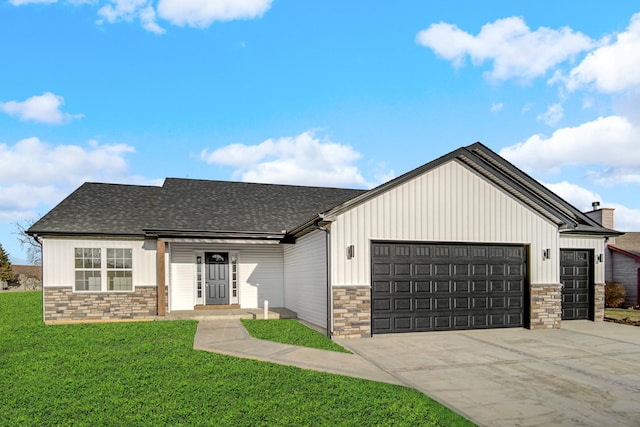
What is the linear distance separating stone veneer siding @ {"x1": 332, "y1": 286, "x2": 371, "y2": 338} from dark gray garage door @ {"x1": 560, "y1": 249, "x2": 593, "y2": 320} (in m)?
8.35

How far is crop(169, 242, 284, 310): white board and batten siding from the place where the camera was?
16.1 m

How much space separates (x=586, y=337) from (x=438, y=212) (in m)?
5.32

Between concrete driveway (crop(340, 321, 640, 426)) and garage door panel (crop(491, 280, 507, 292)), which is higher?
garage door panel (crop(491, 280, 507, 292))

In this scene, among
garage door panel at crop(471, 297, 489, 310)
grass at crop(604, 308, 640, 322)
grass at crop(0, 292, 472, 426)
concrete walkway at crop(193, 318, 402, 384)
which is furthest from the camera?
grass at crop(604, 308, 640, 322)

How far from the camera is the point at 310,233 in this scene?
13062 mm

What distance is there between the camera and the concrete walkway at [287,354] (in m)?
7.51

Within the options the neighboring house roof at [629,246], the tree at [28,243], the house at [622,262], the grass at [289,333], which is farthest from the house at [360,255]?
the tree at [28,243]

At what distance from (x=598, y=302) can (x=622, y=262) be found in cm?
901

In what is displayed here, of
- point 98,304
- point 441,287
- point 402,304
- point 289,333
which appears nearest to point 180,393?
point 289,333

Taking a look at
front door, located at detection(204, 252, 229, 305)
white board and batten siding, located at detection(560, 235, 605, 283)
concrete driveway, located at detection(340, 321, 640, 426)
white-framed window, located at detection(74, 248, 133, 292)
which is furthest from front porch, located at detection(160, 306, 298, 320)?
white board and batten siding, located at detection(560, 235, 605, 283)

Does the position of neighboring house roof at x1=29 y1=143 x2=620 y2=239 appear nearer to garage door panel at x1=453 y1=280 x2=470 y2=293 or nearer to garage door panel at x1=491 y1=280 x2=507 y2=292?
garage door panel at x1=491 y1=280 x2=507 y2=292

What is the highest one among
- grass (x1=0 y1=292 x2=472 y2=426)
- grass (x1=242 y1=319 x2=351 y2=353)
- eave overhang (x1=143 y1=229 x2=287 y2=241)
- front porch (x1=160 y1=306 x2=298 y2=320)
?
eave overhang (x1=143 y1=229 x2=287 y2=241)

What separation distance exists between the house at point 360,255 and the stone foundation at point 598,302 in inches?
2.0

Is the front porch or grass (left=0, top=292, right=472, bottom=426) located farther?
the front porch
